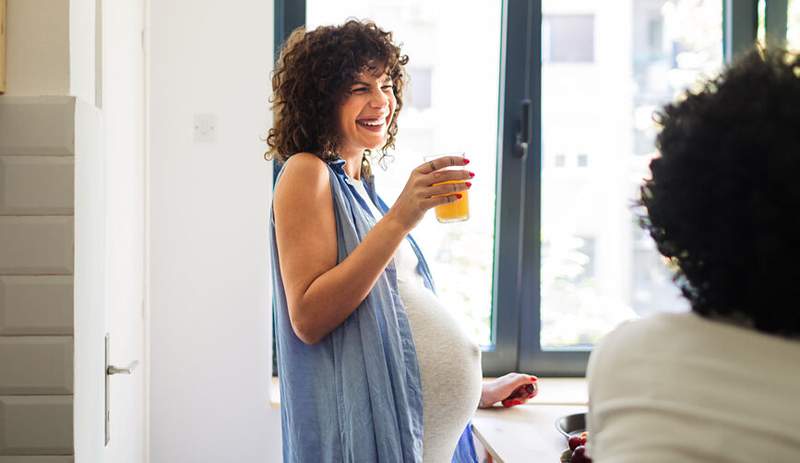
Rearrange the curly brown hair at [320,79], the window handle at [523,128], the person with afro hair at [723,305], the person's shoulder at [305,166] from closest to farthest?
the person with afro hair at [723,305], the person's shoulder at [305,166], the curly brown hair at [320,79], the window handle at [523,128]

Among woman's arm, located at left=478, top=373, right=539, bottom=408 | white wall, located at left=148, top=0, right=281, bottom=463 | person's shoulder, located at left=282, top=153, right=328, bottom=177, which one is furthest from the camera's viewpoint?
white wall, located at left=148, top=0, right=281, bottom=463

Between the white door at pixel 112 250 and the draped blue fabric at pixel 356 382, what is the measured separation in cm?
35

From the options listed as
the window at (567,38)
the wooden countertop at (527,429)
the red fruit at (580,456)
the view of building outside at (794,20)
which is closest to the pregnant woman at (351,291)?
the wooden countertop at (527,429)

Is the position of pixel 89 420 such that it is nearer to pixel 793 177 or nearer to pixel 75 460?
pixel 75 460

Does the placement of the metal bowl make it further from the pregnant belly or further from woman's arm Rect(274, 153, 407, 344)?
woman's arm Rect(274, 153, 407, 344)

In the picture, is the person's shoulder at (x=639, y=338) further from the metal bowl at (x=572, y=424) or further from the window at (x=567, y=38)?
the window at (x=567, y=38)

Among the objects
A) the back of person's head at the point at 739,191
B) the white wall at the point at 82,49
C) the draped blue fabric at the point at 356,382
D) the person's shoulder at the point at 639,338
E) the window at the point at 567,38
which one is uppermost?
the window at the point at 567,38

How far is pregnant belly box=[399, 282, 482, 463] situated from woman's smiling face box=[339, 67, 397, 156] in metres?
0.30

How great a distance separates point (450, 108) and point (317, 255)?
51.2 inches

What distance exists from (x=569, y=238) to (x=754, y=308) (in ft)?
6.80

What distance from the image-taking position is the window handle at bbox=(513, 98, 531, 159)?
2.60 meters

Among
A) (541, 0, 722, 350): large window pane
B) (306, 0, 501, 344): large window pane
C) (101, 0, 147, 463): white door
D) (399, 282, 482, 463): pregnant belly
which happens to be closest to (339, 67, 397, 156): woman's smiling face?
(399, 282, 482, 463): pregnant belly

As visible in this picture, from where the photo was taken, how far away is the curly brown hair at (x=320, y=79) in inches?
63.0

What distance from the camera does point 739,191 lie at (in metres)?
0.63
